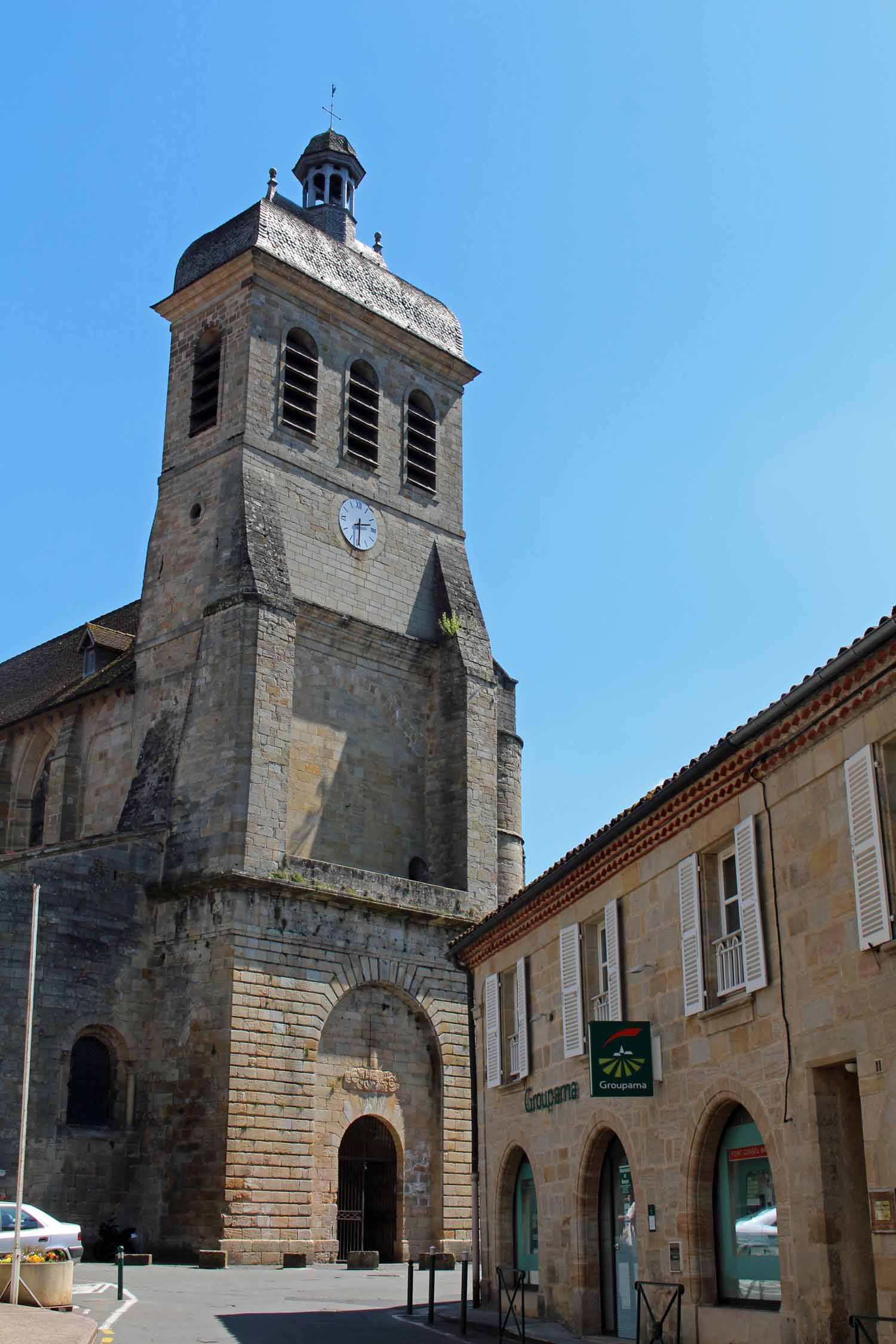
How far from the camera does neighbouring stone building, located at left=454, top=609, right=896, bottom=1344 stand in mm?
10945

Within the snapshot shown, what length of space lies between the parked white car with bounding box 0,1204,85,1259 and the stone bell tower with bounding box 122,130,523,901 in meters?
8.10

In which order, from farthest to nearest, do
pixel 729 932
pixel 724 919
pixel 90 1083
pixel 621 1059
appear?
1. pixel 90 1083
2. pixel 621 1059
3. pixel 724 919
4. pixel 729 932

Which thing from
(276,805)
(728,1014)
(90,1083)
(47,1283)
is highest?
(276,805)

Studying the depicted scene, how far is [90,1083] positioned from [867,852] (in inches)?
739

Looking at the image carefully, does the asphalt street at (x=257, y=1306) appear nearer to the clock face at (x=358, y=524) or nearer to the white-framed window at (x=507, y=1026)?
the white-framed window at (x=507, y=1026)

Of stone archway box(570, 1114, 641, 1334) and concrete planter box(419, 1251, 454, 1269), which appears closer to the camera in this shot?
stone archway box(570, 1114, 641, 1334)

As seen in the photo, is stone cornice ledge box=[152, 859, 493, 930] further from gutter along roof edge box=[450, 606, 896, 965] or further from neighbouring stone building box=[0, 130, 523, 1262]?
gutter along roof edge box=[450, 606, 896, 965]

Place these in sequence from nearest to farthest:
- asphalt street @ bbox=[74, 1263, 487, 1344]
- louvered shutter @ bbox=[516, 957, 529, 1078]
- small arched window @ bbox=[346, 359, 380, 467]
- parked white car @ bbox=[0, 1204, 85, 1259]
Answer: asphalt street @ bbox=[74, 1263, 487, 1344], louvered shutter @ bbox=[516, 957, 529, 1078], parked white car @ bbox=[0, 1204, 85, 1259], small arched window @ bbox=[346, 359, 380, 467]

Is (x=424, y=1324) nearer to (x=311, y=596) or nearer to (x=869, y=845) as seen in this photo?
(x=869, y=845)

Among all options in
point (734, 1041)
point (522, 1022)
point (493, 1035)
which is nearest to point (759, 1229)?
point (734, 1041)

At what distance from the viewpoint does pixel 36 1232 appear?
63.4 feet

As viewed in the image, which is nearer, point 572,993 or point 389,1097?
point 572,993

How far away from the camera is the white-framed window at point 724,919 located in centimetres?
1259

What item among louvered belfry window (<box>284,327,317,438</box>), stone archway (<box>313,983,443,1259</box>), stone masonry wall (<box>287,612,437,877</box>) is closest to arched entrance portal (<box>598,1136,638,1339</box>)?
stone archway (<box>313,983,443,1259</box>)
